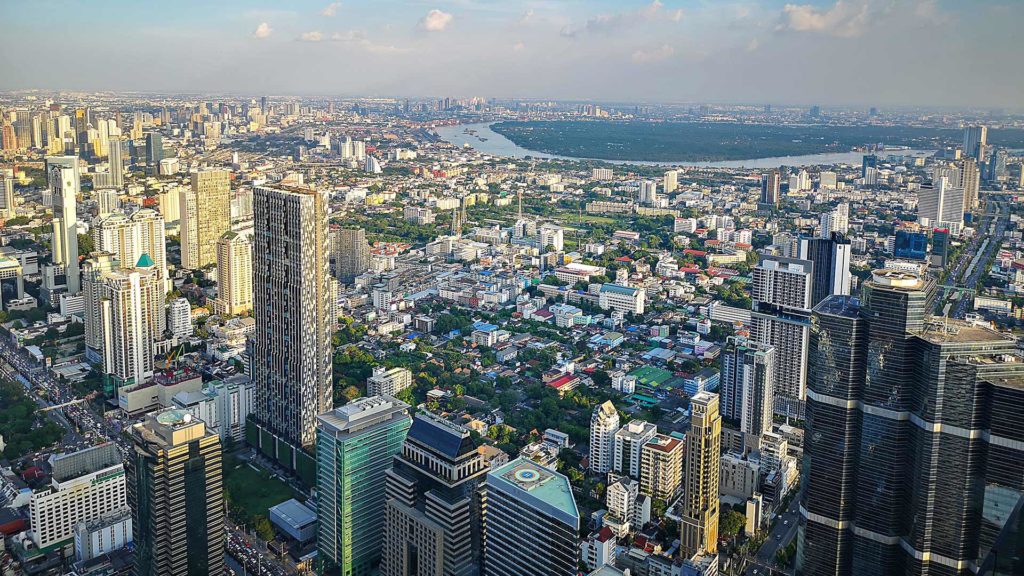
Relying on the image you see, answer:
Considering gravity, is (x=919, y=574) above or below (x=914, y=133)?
below

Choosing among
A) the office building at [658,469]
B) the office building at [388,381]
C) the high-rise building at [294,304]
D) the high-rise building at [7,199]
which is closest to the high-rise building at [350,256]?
the high-rise building at [7,199]

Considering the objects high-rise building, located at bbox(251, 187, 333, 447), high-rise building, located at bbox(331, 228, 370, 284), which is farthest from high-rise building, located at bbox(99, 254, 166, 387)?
high-rise building, located at bbox(331, 228, 370, 284)

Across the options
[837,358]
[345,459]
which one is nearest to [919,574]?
[837,358]

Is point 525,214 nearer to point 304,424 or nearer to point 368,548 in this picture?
point 304,424

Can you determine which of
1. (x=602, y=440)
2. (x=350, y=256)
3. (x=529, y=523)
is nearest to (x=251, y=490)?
(x=602, y=440)

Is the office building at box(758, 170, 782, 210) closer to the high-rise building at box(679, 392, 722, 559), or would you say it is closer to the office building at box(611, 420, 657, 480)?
the office building at box(611, 420, 657, 480)

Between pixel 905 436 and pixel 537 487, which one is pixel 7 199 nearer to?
pixel 537 487
